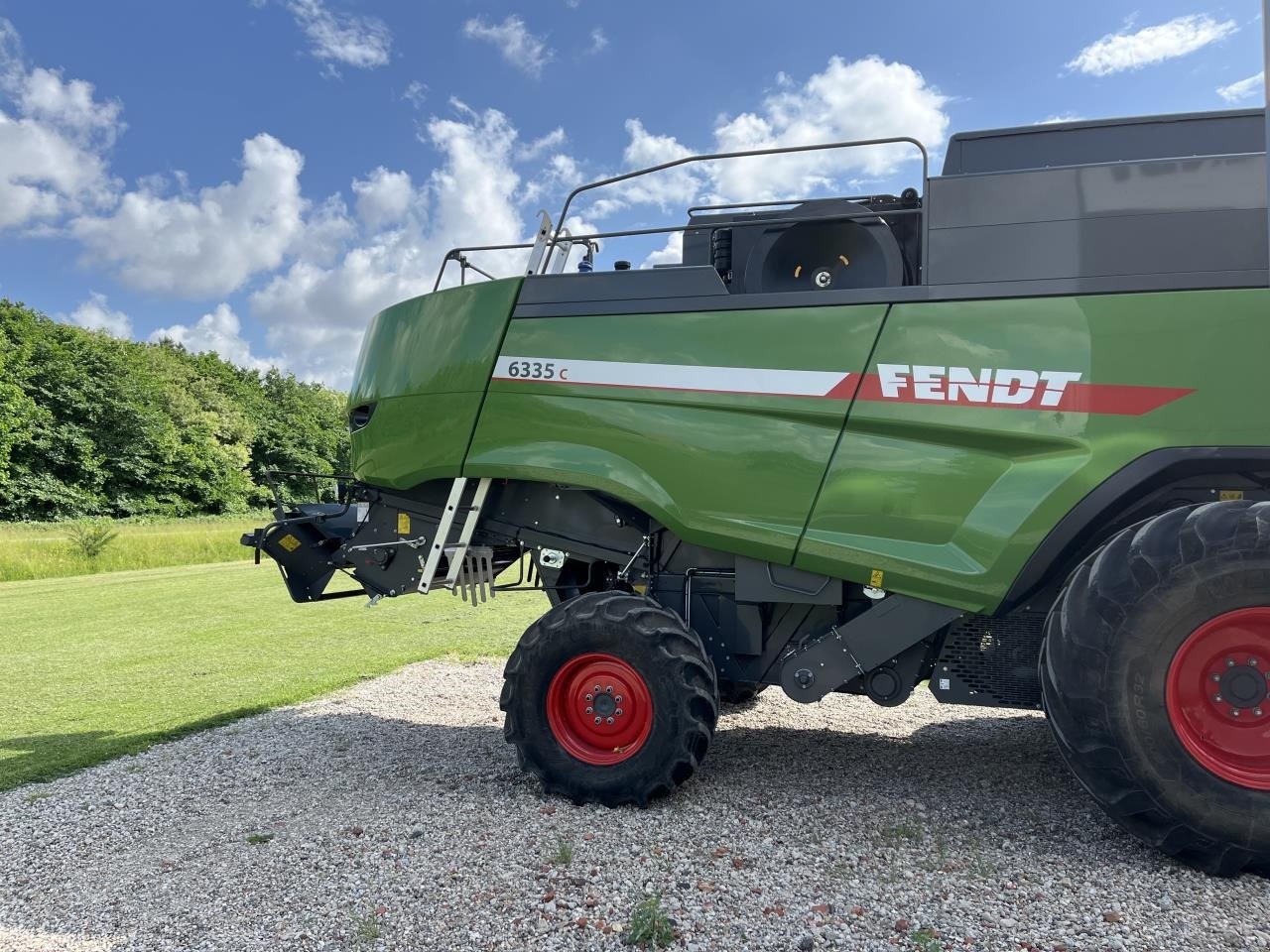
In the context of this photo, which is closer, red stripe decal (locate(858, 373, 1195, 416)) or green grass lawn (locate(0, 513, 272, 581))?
red stripe decal (locate(858, 373, 1195, 416))

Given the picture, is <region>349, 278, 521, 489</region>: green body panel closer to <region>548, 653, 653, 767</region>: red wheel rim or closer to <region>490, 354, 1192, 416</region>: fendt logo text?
<region>490, 354, 1192, 416</region>: fendt logo text

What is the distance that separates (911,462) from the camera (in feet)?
12.1

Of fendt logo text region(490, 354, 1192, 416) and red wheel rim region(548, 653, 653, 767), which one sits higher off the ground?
fendt logo text region(490, 354, 1192, 416)

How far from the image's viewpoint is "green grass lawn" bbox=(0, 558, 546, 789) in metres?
6.11

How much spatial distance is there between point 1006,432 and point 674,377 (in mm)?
1537

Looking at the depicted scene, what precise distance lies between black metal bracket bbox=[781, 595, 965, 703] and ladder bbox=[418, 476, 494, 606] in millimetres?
1788

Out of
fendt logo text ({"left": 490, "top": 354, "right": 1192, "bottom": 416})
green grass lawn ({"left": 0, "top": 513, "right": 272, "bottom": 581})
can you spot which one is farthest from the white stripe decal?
green grass lawn ({"left": 0, "top": 513, "right": 272, "bottom": 581})

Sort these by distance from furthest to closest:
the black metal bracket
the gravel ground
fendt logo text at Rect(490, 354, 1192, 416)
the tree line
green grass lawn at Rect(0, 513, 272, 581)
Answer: the tree line < green grass lawn at Rect(0, 513, 272, 581) < the black metal bracket < fendt logo text at Rect(490, 354, 1192, 416) < the gravel ground

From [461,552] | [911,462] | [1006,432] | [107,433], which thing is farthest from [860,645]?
[107,433]

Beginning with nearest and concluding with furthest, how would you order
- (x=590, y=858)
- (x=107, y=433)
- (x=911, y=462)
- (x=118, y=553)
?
(x=590, y=858) → (x=911, y=462) → (x=118, y=553) → (x=107, y=433)

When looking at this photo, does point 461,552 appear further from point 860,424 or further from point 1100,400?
point 1100,400

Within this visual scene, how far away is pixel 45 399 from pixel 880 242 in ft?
174

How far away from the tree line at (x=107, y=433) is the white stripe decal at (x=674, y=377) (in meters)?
34.7

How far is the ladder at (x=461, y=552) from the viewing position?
454 centimetres
